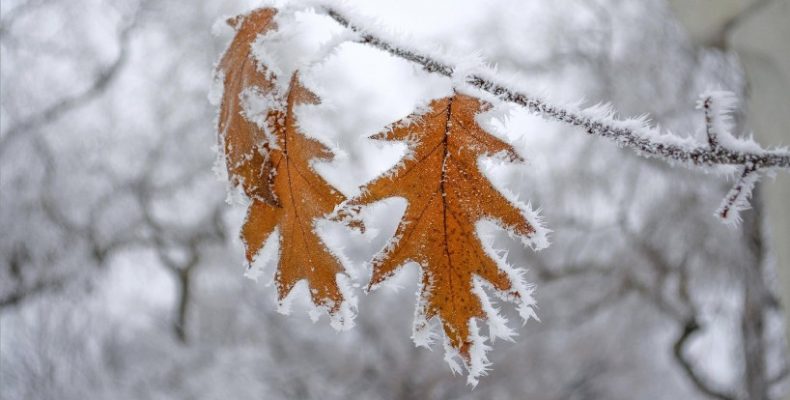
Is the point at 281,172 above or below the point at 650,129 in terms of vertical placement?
below

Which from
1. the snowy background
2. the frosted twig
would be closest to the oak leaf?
the frosted twig

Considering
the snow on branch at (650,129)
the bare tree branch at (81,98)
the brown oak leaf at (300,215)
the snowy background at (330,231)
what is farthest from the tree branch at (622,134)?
the bare tree branch at (81,98)

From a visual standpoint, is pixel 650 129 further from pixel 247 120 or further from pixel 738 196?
pixel 247 120

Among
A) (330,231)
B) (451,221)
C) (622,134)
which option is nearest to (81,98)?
(330,231)

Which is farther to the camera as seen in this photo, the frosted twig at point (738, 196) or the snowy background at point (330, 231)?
the snowy background at point (330, 231)

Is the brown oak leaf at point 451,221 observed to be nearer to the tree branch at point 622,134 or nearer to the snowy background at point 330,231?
the tree branch at point 622,134
